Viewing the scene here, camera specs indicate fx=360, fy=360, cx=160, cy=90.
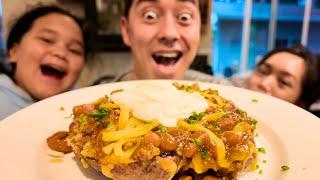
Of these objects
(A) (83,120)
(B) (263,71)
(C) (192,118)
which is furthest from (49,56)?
(B) (263,71)

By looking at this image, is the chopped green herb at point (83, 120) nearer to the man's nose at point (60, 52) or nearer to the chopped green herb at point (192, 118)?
the chopped green herb at point (192, 118)

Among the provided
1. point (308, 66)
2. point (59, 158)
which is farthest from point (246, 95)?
point (308, 66)

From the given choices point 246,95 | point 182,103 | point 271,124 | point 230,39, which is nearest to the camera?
A: point 182,103

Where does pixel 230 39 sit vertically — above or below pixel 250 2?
below

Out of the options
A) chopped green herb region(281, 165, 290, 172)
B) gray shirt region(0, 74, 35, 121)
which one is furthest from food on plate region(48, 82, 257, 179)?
gray shirt region(0, 74, 35, 121)

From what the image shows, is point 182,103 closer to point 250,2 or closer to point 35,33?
point 35,33

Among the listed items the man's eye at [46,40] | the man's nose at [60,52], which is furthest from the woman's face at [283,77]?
the man's eye at [46,40]

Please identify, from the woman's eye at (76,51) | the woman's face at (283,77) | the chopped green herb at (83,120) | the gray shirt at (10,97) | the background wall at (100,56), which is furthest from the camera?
the background wall at (100,56)
